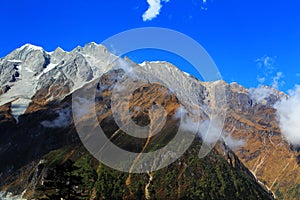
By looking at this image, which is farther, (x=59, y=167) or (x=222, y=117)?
(x=222, y=117)

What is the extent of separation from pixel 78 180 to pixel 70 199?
6.79 ft

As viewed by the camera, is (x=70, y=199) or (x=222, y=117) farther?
(x=222, y=117)

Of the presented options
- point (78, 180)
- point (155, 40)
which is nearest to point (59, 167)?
point (78, 180)

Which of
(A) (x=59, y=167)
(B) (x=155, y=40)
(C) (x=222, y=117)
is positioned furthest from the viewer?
(C) (x=222, y=117)

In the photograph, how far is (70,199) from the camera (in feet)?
140

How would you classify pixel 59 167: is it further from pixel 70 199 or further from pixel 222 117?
pixel 222 117

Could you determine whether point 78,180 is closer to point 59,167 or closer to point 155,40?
point 59,167

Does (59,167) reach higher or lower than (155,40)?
lower

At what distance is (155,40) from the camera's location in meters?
44.2

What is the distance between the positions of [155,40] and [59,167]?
15776mm

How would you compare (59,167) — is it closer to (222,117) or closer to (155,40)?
(155,40)

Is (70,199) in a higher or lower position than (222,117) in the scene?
lower

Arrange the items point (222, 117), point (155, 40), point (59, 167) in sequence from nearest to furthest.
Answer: point (59, 167), point (155, 40), point (222, 117)

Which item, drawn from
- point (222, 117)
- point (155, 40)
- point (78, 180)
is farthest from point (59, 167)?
point (222, 117)
